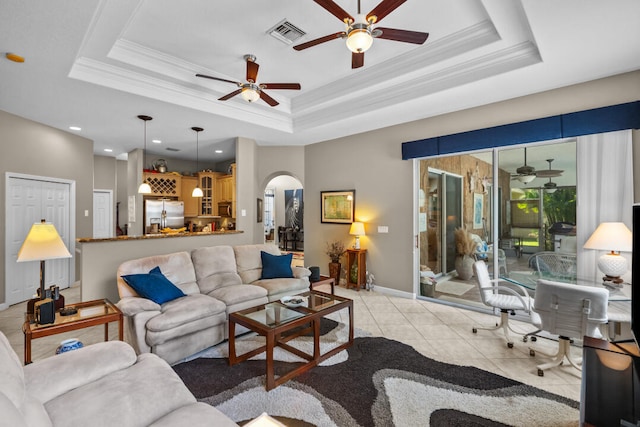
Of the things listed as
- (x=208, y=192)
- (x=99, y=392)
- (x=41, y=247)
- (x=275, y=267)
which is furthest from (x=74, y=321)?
(x=208, y=192)

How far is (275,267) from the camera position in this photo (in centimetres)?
405

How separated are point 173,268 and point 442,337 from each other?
3.10 m

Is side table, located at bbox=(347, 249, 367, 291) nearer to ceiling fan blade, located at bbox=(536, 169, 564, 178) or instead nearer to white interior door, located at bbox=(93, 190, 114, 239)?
ceiling fan blade, located at bbox=(536, 169, 564, 178)

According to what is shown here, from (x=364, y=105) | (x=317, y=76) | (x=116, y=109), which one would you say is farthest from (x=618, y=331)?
(x=116, y=109)

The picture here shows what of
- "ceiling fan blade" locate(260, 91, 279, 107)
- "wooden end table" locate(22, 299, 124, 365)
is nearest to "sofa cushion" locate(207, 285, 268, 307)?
"wooden end table" locate(22, 299, 124, 365)

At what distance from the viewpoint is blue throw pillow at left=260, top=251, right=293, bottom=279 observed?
4.02m

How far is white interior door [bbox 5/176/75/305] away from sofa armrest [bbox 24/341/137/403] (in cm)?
399

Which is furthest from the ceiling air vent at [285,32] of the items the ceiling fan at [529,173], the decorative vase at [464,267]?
the decorative vase at [464,267]

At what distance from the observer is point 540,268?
3.52 m

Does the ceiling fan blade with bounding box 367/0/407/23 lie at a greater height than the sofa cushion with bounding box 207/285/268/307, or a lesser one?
greater

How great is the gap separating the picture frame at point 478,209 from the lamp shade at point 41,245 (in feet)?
15.4

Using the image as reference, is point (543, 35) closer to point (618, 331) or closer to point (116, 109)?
point (618, 331)

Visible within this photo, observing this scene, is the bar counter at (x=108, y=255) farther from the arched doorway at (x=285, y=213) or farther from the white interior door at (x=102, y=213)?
the arched doorway at (x=285, y=213)

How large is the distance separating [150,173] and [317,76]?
479cm
